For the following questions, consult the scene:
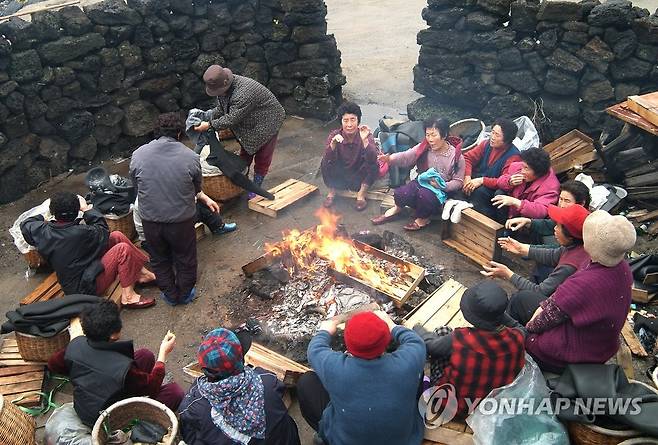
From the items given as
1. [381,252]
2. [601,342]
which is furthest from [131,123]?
[601,342]

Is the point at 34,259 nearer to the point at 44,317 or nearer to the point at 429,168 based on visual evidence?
the point at 44,317

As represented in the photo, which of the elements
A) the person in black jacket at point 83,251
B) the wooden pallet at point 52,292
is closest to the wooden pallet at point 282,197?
the person in black jacket at point 83,251

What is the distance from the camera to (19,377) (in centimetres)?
486

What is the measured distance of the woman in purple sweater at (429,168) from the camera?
6871 millimetres

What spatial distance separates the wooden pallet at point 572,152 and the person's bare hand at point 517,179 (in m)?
1.63

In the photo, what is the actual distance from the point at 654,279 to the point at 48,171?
27.3 feet

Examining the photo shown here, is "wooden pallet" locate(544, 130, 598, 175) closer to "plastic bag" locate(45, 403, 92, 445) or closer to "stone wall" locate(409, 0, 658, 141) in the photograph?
"stone wall" locate(409, 0, 658, 141)

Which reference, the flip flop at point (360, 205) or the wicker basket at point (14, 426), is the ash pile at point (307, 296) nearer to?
the flip flop at point (360, 205)

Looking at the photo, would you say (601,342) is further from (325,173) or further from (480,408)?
(325,173)

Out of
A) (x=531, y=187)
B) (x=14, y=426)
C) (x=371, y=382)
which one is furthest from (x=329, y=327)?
(x=531, y=187)

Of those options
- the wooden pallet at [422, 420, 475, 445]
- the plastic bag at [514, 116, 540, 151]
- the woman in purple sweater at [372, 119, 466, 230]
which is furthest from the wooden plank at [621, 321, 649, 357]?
the plastic bag at [514, 116, 540, 151]

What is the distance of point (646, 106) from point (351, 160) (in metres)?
3.82

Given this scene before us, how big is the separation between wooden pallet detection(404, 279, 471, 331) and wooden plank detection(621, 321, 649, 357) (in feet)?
5.09

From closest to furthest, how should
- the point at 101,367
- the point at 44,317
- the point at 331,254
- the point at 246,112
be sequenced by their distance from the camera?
the point at 101,367
the point at 44,317
the point at 331,254
the point at 246,112
